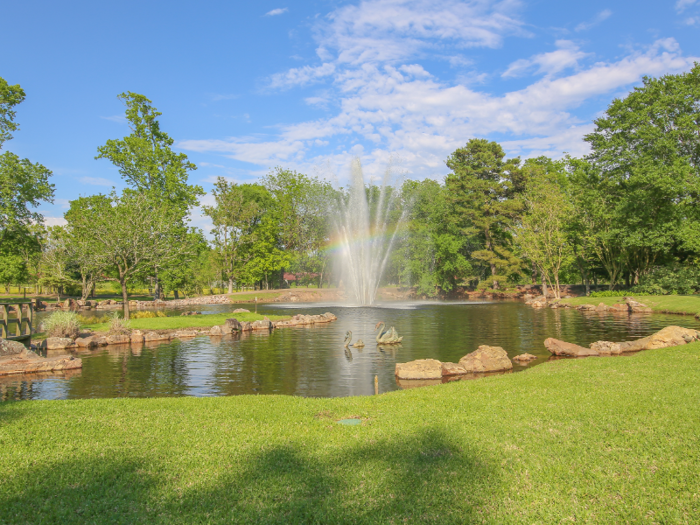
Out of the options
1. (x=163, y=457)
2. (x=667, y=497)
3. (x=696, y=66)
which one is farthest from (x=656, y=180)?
(x=163, y=457)

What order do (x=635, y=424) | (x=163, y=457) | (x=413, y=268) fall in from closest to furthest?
(x=163, y=457) < (x=635, y=424) < (x=413, y=268)

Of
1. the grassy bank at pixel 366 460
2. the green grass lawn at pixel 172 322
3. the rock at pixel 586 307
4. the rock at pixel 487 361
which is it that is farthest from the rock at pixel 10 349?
the rock at pixel 586 307

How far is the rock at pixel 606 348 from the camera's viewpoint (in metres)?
19.7

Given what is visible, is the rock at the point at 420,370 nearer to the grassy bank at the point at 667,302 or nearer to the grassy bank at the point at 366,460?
the grassy bank at the point at 366,460

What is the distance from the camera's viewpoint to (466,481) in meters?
6.14

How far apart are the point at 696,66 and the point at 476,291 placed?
3775 centimetres

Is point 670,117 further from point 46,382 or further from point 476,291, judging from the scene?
point 46,382

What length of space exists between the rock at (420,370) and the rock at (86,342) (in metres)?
18.5

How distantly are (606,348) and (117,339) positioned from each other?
2659 centimetres

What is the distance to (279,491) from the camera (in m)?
5.91

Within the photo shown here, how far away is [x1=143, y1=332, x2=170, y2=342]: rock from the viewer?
89.1 feet

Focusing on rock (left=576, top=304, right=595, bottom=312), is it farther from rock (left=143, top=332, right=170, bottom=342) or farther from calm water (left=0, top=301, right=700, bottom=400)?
rock (left=143, top=332, right=170, bottom=342)

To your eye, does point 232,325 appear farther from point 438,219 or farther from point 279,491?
point 438,219

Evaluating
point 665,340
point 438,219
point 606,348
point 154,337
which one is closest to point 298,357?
point 154,337
